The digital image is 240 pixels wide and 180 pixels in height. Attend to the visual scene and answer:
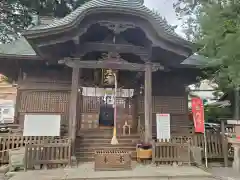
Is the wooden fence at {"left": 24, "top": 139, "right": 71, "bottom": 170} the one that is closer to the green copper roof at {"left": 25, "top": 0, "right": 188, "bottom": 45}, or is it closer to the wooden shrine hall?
the wooden shrine hall

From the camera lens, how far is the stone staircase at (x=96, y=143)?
7629 millimetres

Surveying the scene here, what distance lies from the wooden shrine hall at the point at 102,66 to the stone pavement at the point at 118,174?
1.22 metres

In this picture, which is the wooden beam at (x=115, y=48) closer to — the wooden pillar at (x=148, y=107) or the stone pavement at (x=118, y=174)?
the wooden pillar at (x=148, y=107)

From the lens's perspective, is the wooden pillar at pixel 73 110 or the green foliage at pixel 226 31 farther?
the wooden pillar at pixel 73 110

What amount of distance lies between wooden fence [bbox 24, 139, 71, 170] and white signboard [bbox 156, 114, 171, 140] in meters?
2.99

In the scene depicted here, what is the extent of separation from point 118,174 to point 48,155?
2189 millimetres

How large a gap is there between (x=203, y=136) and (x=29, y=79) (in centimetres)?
742

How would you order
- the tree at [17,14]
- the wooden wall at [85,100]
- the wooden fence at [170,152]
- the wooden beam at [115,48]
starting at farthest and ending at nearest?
the tree at [17,14], the wooden wall at [85,100], the wooden beam at [115,48], the wooden fence at [170,152]

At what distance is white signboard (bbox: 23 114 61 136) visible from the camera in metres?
6.92

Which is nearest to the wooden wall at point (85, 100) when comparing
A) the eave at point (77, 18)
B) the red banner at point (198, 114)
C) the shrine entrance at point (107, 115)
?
the red banner at point (198, 114)

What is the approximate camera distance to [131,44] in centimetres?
795

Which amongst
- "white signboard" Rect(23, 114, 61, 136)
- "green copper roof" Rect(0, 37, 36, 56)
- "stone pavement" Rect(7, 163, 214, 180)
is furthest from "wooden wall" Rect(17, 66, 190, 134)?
"stone pavement" Rect(7, 163, 214, 180)

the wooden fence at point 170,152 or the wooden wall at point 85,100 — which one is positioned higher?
the wooden wall at point 85,100

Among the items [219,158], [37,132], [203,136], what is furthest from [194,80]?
[37,132]
